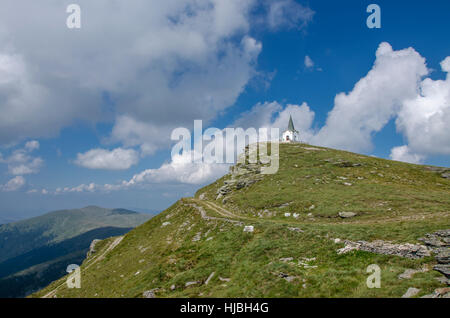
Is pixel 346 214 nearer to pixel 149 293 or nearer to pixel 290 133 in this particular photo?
pixel 149 293

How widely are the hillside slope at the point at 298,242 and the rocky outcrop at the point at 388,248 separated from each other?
0.25ft

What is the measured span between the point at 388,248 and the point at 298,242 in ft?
27.5

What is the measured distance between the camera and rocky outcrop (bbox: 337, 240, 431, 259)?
18.5m

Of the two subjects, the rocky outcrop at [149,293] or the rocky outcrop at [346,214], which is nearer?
the rocky outcrop at [149,293]

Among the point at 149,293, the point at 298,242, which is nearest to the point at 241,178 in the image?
the point at 298,242

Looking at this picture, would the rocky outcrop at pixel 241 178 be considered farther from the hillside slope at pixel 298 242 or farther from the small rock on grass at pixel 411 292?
the small rock on grass at pixel 411 292

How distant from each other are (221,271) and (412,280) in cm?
1605

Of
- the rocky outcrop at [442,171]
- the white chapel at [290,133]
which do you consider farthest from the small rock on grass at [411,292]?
the white chapel at [290,133]

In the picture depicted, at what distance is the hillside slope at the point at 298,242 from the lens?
1756 cm

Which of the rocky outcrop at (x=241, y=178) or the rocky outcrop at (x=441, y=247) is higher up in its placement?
the rocky outcrop at (x=241, y=178)

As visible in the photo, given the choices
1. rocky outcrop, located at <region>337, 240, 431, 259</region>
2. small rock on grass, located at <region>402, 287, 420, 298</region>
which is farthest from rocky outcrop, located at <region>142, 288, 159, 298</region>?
small rock on grass, located at <region>402, 287, 420, 298</region>

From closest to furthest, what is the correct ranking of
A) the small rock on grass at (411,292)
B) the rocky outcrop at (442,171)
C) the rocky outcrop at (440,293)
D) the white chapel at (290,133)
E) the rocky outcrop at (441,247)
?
the rocky outcrop at (440,293)
the small rock on grass at (411,292)
the rocky outcrop at (441,247)
the rocky outcrop at (442,171)
the white chapel at (290,133)
